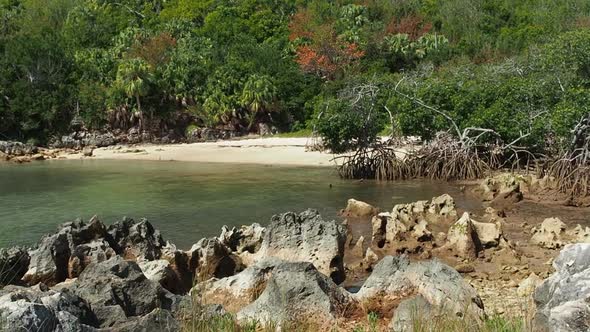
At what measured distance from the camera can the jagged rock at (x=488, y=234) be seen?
12844mm

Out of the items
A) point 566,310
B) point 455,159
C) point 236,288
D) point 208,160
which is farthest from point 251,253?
point 208,160

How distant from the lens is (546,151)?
A: 76.8 ft

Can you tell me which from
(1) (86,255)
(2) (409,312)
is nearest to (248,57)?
(1) (86,255)

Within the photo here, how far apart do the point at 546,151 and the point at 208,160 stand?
18469 mm

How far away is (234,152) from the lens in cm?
3800

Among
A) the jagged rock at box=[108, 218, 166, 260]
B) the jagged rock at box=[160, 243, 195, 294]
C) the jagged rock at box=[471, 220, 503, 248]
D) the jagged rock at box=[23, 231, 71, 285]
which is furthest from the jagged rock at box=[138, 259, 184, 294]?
the jagged rock at box=[471, 220, 503, 248]

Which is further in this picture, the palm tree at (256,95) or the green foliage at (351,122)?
the palm tree at (256,95)

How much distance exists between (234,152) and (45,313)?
33088 millimetres

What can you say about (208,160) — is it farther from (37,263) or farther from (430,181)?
(37,263)

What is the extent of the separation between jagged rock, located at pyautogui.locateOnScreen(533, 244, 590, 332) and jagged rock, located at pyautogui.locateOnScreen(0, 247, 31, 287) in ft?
24.2

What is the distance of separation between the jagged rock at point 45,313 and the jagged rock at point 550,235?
963 centimetres

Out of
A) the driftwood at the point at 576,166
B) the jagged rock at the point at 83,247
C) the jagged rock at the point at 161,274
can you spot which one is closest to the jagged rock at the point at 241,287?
the jagged rock at the point at 161,274

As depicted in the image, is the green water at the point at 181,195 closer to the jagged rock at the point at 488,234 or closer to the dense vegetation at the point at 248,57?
the dense vegetation at the point at 248,57

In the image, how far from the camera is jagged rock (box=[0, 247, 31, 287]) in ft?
32.5
